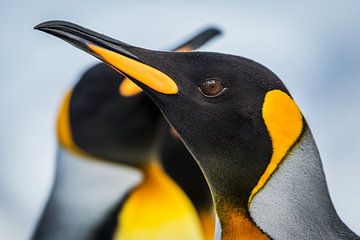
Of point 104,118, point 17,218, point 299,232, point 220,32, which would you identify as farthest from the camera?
point 17,218

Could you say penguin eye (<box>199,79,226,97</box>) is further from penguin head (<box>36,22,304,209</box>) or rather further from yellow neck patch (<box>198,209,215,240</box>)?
yellow neck patch (<box>198,209,215,240</box>)

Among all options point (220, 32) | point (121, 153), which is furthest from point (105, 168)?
point (220, 32)

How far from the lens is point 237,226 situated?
5.73ft

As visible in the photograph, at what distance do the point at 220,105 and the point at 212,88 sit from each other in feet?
0.11

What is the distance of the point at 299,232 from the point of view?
1.69 meters

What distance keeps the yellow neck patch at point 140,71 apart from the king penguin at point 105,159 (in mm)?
1521

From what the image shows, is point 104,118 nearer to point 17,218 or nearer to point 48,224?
point 48,224

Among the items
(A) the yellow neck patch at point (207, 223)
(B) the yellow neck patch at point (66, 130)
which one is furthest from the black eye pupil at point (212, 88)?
(A) the yellow neck patch at point (207, 223)

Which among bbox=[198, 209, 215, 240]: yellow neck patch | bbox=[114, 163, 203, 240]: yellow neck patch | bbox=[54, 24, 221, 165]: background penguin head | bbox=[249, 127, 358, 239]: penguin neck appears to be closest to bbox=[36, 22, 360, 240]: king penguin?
bbox=[249, 127, 358, 239]: penguin neck

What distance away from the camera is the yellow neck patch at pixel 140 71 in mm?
1765

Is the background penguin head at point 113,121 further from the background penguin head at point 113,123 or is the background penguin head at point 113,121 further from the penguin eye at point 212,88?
the penguin eye at point 212,88

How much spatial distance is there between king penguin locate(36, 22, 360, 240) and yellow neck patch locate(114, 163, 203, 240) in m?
1.40

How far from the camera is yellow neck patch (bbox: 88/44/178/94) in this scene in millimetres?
1765

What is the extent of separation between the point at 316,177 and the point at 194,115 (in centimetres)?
25
